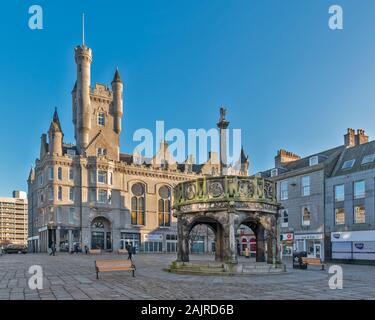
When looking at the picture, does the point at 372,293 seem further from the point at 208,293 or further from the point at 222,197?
the point at 222,197

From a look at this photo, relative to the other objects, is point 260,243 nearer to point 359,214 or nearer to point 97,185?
point 359,214

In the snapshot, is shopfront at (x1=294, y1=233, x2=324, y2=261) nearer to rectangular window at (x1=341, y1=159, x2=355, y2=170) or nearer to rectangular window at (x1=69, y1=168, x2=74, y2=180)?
rectangular window at (x1=341, y1=159, x2=355, y2=170)

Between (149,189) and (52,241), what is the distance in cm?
1882

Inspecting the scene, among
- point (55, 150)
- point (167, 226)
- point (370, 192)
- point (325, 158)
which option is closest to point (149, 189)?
point (167, 226)

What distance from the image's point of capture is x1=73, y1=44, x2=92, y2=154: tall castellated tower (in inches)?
2584

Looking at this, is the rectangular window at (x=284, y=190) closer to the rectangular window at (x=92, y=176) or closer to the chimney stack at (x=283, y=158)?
the chimney stack at (x=283, y=158)

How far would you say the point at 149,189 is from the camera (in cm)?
7056

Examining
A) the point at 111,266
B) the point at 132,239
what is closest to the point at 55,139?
the point at 132,239

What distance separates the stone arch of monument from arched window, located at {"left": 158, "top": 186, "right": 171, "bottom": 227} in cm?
4898

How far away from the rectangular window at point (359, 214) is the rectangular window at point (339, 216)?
4.94ft

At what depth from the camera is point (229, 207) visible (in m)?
20.8

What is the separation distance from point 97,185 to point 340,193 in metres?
38.3

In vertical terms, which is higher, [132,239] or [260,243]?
[260,243]

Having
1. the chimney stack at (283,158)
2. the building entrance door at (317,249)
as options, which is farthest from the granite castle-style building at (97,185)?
A: the building entrance door at (317,249)
